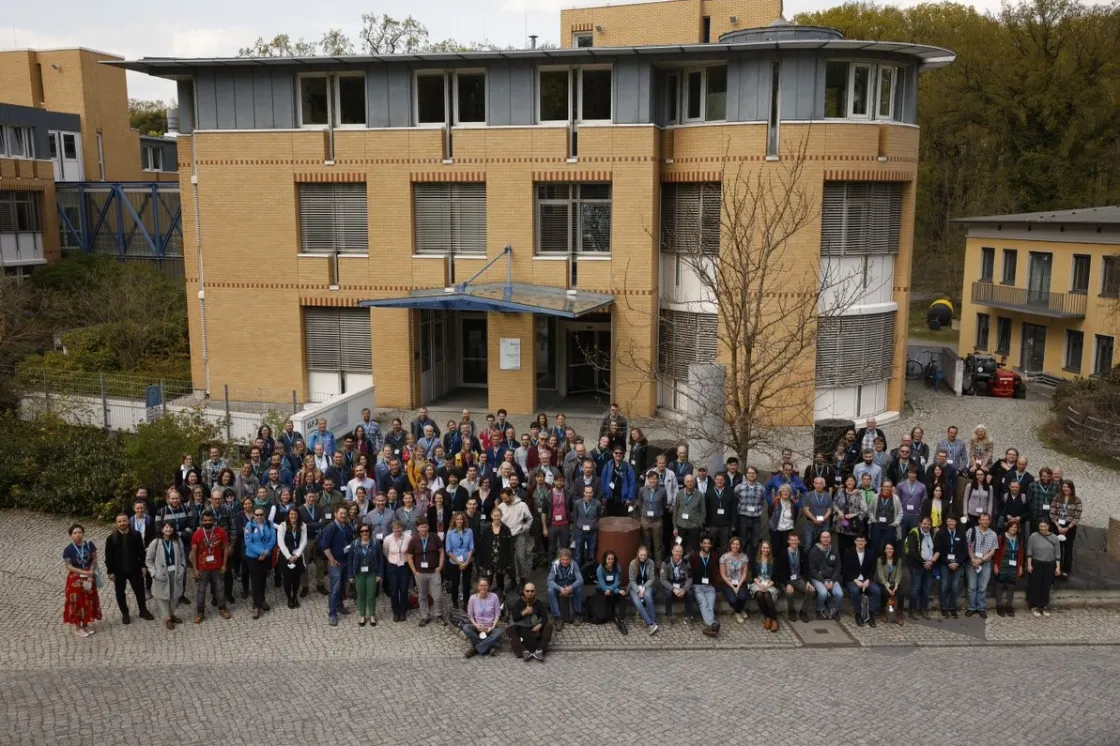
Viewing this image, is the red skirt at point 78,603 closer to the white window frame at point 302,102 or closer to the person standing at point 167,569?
the person standing at point 167,569

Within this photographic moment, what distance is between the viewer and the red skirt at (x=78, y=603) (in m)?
12.6

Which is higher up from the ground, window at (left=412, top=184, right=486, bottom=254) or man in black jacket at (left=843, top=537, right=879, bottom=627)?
window at (left=412, top=184, right=486, bottom=254)

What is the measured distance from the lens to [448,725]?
1042cm

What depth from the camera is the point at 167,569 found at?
42.3 feet

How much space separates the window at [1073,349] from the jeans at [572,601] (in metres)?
26.1

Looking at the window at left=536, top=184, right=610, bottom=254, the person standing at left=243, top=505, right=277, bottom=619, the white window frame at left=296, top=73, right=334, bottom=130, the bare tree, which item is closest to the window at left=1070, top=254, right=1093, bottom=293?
the bare tree

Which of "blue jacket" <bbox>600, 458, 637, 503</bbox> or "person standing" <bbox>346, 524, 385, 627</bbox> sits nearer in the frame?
"person standing" <bbox>346, 524, 385, 627</bbox>

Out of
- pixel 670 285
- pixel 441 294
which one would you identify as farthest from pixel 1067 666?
pixel 441 294

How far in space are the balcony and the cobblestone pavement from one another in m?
21.8

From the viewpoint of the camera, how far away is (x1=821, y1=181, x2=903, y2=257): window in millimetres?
23281

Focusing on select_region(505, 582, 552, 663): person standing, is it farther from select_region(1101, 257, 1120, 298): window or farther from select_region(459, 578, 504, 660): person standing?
select_region(1101, 257, 1120, 298): window

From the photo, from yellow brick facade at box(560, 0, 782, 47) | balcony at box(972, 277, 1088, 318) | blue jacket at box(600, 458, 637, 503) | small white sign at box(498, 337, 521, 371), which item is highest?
yellow brick facade at box(560, 0, 782, 47)

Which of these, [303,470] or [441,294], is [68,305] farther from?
[303,470]

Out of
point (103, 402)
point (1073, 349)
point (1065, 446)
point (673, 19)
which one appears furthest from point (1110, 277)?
point (103, 402)
